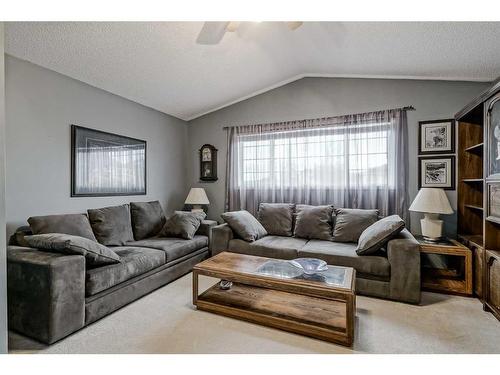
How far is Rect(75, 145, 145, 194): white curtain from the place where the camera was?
3.03 metres

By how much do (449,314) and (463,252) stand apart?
0.72 metres

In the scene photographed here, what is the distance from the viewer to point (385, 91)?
3.44 metres

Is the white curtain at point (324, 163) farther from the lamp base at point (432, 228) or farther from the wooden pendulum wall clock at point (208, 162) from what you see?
the lamp base at point (432, 228)

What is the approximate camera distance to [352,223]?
3162mm

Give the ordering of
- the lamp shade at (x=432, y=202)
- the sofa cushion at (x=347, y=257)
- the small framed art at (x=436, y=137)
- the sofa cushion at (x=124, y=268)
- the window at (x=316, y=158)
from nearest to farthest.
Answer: the sofa cushion at (x=124, y=268) < the sofa cushion at (x=347, y=257) < the lamp shade at (x=432, y=202) < the small framed art at (x=436, y=137) < the window at (x=316, y=158)

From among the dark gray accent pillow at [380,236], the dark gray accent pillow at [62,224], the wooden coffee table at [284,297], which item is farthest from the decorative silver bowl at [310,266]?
the dark gray accent pillow at [62,224]

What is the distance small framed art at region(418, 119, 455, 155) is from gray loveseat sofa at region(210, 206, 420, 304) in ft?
4.21

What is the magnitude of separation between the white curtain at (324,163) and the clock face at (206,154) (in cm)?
38

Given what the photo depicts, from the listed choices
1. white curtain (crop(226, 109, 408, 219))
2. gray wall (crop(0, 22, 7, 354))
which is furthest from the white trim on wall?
white curtain (crop(226, 109, 408, 219))

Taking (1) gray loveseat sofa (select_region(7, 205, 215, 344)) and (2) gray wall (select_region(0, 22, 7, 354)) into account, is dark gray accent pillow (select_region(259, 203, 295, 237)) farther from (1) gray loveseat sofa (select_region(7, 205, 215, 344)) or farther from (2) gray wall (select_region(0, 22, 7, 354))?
(2) gray wall (select_region(0, 22, 7, 354))

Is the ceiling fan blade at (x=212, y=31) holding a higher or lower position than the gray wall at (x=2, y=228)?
higher

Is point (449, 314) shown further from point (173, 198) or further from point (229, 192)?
point (173, 198)

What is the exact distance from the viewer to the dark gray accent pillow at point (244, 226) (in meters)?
3.25
